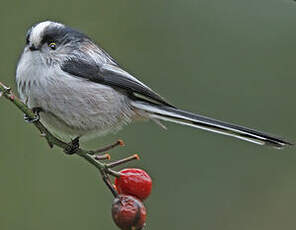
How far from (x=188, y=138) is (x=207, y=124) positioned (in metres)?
2.71

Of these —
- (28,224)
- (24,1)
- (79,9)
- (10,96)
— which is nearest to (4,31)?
(24,1)

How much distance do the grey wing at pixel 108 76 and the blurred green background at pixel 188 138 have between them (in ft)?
5.28

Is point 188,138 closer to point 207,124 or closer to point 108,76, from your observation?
point 108,76

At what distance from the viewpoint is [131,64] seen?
6.16 metres

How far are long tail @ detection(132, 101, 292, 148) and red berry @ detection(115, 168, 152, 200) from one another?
53 cm

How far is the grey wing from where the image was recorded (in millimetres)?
3702

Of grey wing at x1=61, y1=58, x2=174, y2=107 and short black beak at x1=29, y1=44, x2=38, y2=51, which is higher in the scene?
grey wing at x1=61, y1=58, x2=174, y2=107

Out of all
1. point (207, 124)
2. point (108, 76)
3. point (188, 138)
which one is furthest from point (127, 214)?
point (188, 138)

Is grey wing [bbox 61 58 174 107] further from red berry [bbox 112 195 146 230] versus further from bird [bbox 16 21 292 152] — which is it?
red berry [bbox 112 195 146 230]

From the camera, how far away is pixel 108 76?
3.83 meters

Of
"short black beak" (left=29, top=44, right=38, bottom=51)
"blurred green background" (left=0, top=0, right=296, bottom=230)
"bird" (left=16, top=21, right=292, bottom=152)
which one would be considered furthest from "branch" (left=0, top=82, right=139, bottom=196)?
"blurred green background" (left=0, top=0, right=296, bottom=230)

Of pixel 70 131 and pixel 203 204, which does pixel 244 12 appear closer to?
pixel 203 204

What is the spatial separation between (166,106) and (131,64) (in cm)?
265

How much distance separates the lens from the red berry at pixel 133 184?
115 inches
